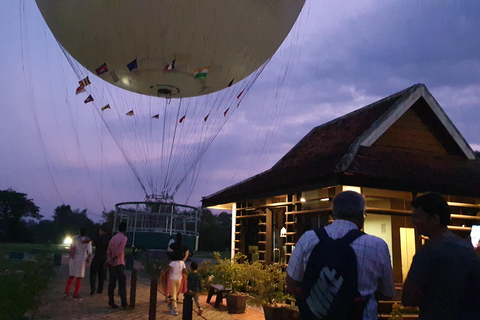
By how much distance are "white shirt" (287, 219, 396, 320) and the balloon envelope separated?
30.4ft

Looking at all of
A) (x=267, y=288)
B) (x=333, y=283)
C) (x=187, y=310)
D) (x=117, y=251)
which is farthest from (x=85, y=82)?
(x=333, y=283)

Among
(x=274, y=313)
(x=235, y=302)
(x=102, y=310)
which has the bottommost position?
(x=102, y=310)

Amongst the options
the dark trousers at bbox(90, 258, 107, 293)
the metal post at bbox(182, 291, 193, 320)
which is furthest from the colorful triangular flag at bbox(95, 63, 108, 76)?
the metal post at bbox(182, 291, 193, 320)

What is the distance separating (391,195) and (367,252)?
30.6 ft

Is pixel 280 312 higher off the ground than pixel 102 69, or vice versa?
pixel 102 69

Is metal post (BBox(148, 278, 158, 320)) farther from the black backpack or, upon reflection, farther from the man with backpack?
the black backpack

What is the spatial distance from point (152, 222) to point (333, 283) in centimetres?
1645

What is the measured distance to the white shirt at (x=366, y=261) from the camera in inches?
97.6

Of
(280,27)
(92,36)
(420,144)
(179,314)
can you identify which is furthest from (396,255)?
(92,36)

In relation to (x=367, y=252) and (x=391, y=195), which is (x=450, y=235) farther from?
(x=391, y=195)

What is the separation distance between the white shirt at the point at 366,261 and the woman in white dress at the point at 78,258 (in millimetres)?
9379

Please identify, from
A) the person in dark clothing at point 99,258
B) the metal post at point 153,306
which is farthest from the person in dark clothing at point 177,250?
the person in dark clothing at point 99,258

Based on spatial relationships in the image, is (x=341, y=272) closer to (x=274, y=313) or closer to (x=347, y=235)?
(x=347, y=235)

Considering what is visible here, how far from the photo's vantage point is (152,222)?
18.0m
